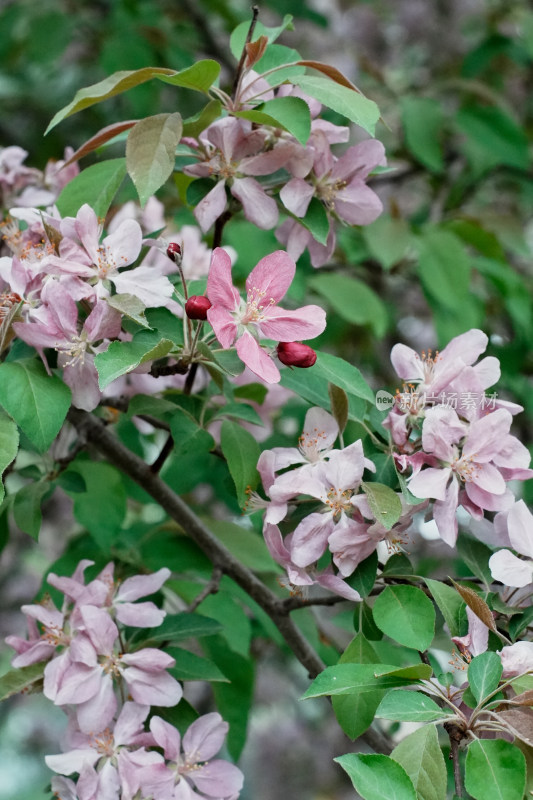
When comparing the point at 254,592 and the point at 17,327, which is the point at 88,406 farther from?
the point at 254,592

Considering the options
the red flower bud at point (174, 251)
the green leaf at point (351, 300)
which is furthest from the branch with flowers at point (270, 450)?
the green leaf at point (351, 300)

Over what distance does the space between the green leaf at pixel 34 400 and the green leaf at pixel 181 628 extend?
0.26 metres

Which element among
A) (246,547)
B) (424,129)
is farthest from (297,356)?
(424,129)

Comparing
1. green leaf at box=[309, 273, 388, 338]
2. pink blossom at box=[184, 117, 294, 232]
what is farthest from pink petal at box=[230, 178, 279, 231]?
green leaf at box=[309, 273, 388, 338]

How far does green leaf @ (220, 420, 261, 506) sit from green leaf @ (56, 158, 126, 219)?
243mm

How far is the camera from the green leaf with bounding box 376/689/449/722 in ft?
2.06

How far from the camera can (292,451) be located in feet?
2.68

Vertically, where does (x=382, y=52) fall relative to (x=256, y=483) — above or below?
below

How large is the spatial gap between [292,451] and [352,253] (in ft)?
2.89

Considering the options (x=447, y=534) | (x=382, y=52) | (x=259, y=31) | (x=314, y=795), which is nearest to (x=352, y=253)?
(x=259, y=31)

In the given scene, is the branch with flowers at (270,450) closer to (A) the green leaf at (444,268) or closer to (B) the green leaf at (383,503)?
(B) the green leaf at (383,503)

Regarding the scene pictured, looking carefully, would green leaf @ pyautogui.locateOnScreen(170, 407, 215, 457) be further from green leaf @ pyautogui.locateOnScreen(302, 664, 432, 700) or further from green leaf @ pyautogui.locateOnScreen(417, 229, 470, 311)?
green leaf @ pyautogui.locateOnScreen(417, 229, 470, 311)

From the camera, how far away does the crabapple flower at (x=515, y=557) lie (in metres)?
0.75

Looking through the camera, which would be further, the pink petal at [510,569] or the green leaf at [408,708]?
the pink petal at [510,569]
